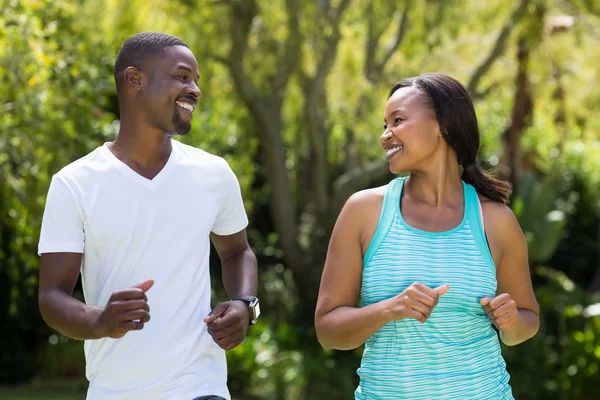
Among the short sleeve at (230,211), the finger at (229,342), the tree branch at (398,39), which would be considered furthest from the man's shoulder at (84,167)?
the tree branch at (398,39)

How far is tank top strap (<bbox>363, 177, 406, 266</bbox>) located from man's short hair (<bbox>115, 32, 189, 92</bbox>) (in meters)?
0.89

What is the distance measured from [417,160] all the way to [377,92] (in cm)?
790

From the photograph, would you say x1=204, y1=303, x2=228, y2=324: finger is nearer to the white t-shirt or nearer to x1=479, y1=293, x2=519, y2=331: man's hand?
the white t-shirt

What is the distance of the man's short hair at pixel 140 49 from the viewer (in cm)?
320

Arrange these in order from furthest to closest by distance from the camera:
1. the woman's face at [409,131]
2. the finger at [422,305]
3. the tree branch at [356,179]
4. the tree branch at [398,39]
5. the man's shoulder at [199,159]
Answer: the tree branch at [398,39], the tree branch at [356,179], the man's shoulder at [199,159], the woman's face at [409,131], the finger at [422,305]

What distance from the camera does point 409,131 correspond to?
10.3 ft

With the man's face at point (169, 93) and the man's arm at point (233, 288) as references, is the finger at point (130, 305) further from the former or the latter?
the man's face at point (169, 93)

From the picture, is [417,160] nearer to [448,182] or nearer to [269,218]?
[448,182]

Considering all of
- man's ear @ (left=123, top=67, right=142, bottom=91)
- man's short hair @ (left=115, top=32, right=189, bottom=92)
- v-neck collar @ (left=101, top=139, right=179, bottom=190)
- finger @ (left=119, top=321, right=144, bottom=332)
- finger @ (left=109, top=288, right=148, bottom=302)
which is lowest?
finger @ (left=119, top=321, right=144, bottom=332)

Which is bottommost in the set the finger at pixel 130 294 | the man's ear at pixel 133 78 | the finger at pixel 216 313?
the finger at pixel 216 313

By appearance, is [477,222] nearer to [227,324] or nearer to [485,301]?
[485,301]

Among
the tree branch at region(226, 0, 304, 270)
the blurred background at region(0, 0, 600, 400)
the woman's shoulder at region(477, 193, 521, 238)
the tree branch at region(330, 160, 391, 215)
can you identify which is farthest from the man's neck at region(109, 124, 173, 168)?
the tree branch at region(330, 160, 391, 215)

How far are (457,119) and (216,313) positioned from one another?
103 cm

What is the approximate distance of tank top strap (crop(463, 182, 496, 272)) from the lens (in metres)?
3.14
